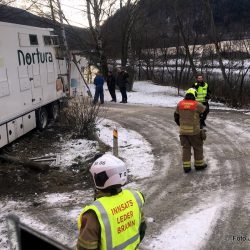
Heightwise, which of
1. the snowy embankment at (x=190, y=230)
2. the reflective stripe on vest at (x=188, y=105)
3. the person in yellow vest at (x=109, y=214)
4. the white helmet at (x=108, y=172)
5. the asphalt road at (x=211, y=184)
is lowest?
the asphalt road at (x=211, y=184)

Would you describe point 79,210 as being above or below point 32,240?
below

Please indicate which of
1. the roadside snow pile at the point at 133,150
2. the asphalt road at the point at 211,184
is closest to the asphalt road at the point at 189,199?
the asphalt road at the point at 211,184

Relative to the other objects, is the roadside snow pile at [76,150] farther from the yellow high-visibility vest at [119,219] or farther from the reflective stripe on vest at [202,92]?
the yellow high-visibility vest at [119,219]

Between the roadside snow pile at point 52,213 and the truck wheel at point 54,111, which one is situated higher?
the truck wheel at point 54,111

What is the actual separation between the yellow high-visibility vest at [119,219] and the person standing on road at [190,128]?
575cm

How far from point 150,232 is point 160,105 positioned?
14530mm

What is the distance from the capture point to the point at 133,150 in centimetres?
1113

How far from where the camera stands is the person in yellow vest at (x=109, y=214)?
10.0 ft

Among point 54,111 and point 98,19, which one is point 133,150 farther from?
point 98,19

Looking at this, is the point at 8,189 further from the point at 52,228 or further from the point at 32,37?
the point at 32,37

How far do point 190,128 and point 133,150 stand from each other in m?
2.49

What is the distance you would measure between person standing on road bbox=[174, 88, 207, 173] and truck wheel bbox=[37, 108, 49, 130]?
18.0ft

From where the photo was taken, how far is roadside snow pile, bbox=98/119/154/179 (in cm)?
946

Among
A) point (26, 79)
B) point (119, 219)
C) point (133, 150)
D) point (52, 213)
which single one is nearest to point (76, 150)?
point (133, 150)
